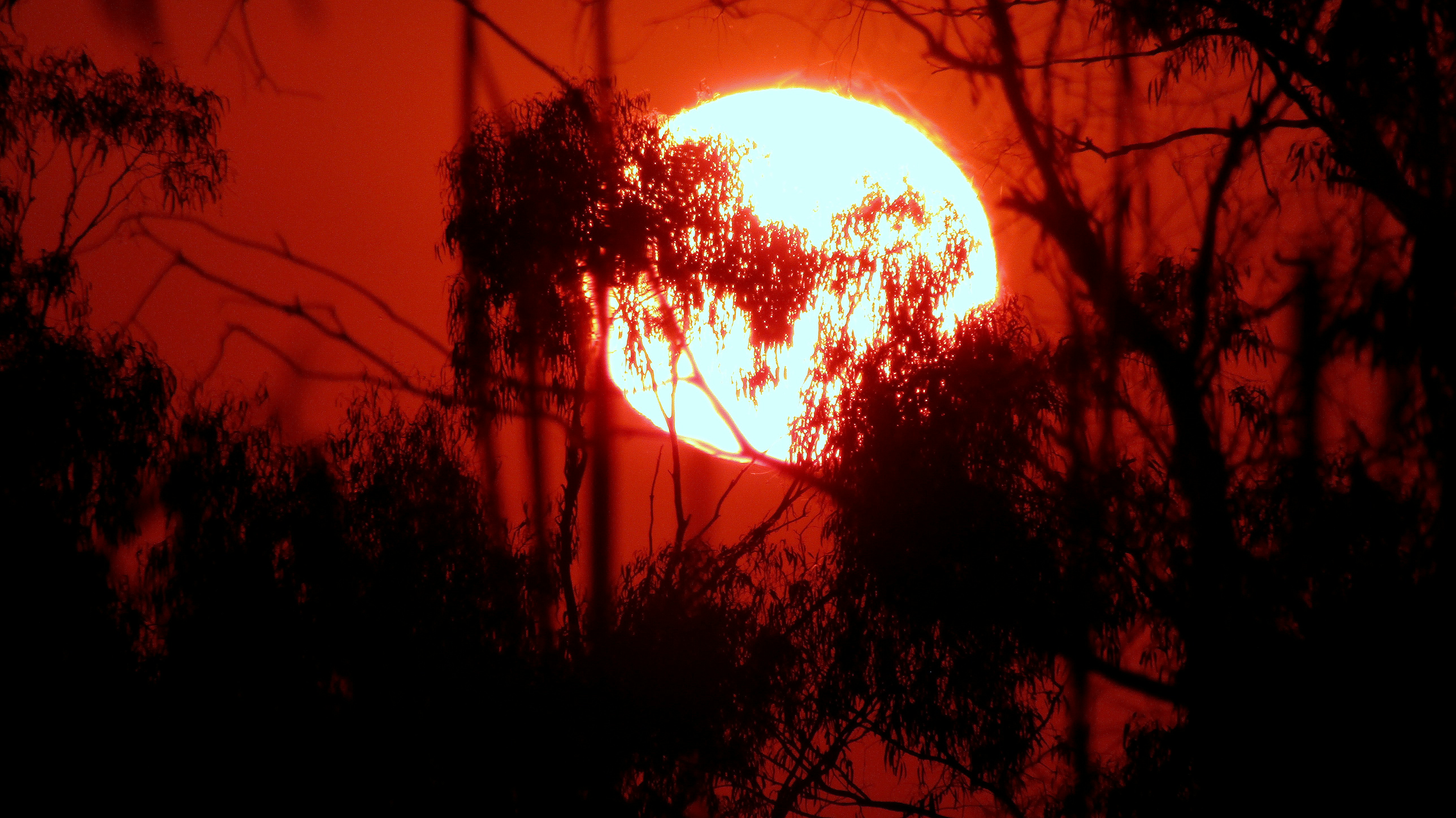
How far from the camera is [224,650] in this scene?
3.98 m

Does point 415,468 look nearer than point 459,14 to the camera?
Yes

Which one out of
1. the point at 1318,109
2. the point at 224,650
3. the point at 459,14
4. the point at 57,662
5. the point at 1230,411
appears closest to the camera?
the point at 57,662

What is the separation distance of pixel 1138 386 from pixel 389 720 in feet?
12.5

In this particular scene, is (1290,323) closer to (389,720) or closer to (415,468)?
(415,468)


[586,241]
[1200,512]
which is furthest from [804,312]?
[1200,512]

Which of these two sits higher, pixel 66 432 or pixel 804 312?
pixel 804 312

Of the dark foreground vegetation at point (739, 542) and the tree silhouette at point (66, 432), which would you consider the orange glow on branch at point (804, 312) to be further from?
the tree silhouette at point (66, 432)

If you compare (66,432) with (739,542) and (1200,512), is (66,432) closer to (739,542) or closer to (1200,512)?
(739,542)

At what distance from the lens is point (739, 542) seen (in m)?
4.45

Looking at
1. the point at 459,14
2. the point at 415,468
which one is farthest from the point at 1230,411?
the point at 459,14

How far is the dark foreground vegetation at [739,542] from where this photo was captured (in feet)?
12.6

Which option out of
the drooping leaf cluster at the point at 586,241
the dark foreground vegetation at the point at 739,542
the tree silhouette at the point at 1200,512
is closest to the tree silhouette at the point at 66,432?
the dark foreground vegetation at the point at 739,542

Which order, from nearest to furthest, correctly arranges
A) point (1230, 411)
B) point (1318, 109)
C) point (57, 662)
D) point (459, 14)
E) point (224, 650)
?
point (57, 662), point (224, 650), point (1318, 109), point (1230, 411), point (459, 14)

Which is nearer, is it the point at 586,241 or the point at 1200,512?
the point at 586,241
